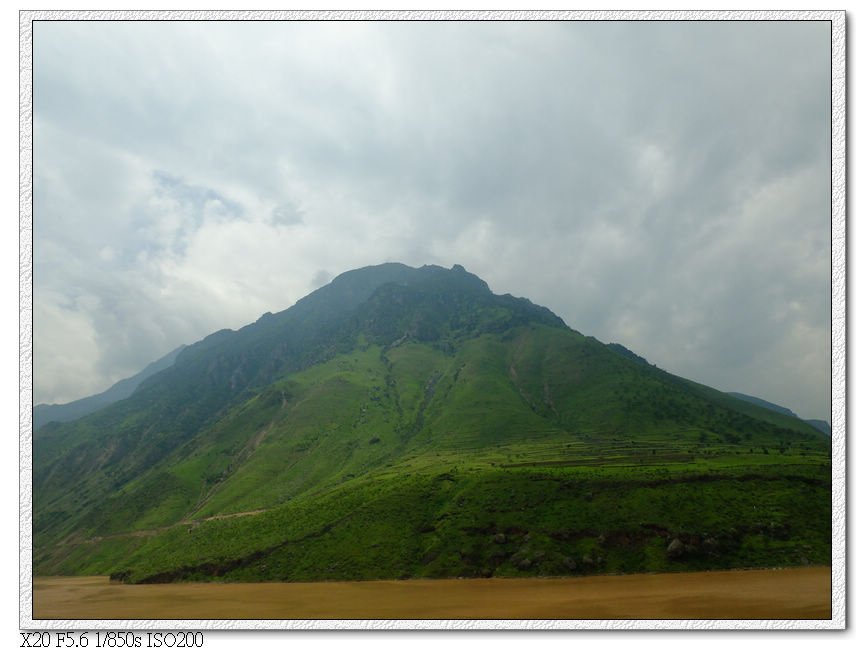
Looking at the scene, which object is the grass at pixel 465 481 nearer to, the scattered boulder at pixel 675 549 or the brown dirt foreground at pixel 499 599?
the scattered boulder at pixel 675 549

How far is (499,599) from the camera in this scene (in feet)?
94.8

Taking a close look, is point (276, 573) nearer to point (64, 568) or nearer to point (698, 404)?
point (64, 568)

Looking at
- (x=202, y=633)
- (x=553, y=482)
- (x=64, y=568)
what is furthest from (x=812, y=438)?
(x=64, y=568)

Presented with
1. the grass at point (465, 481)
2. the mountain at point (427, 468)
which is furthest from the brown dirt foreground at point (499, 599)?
the grass at point (465, 481)

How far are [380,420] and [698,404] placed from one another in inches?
2706

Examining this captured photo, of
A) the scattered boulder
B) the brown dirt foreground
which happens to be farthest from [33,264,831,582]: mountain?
the brown dirt foreground

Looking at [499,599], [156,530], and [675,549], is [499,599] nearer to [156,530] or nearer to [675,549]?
[675,549]

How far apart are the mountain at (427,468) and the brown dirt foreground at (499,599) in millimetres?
2319

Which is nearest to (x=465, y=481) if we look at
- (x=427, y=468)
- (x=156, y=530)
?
(x=427, y=468)

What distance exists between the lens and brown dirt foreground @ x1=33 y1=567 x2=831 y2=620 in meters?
22.5

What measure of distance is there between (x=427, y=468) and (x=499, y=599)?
40058 mm

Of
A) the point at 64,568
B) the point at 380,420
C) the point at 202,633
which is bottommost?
the point at 64,568

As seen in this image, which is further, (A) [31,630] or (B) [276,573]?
(B) [276,573]

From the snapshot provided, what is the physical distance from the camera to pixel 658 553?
117 feet
